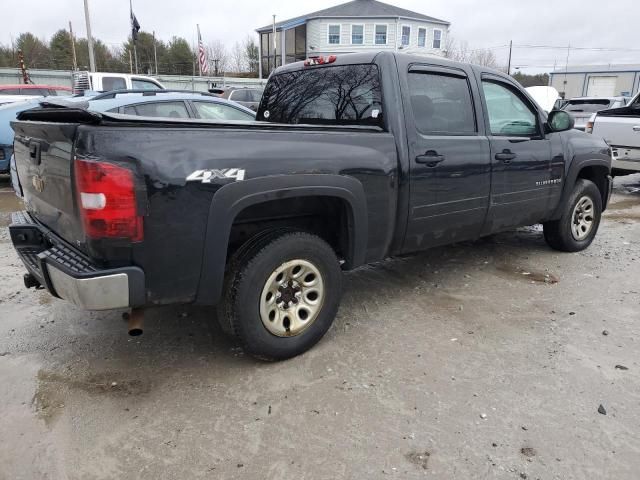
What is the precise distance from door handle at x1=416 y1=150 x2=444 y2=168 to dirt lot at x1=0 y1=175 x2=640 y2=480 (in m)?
1.19

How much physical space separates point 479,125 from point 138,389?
3.26 m

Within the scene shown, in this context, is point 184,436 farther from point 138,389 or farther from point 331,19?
point 331,19

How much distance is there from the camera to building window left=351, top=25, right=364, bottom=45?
130 ft

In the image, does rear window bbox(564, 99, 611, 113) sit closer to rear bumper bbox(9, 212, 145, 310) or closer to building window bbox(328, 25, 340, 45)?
rear bumper bbox(9, 212, 145, 310)

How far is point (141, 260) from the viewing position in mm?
2584

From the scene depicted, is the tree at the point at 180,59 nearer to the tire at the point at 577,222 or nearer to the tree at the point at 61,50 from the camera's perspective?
the tree at the point at 61,50

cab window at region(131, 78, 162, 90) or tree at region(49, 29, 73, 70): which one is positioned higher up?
tree at region(49, 29, 73, 70)

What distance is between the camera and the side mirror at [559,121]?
193 inches

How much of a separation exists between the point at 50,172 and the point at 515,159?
11.9ft

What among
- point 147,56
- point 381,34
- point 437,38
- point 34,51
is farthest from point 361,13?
point 34,51

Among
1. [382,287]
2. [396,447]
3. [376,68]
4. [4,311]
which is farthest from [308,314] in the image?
[4,311]

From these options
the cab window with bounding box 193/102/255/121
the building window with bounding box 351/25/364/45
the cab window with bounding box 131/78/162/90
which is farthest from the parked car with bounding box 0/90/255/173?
the building window with bounding box 351/25/364/45

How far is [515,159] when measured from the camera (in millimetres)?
4562

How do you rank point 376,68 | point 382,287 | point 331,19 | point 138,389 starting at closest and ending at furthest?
point 138,389
point 376,68
point 382,287
point 331,19
